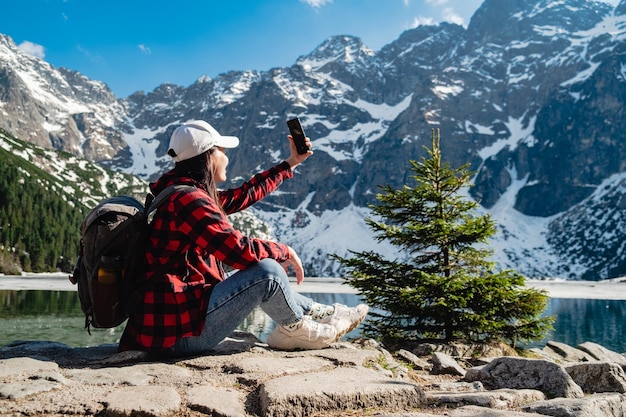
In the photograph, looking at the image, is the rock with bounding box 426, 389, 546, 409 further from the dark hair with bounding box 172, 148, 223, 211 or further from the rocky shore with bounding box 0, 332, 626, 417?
the dark hair with bounding box 172, 148, 223, 211

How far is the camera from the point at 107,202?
366 centimetres

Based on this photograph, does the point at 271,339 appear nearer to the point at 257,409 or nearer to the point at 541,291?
the point at 257,409

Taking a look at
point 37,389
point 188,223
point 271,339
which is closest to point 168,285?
point 188,223

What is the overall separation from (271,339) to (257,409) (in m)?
1.69

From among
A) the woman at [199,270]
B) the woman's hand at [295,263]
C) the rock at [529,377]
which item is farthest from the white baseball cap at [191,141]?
the rock at [529,377]

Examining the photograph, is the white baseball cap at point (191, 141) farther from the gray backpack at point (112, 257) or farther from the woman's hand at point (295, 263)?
the woman's hand at point (295, 263)

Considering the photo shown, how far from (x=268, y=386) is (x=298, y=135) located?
2.84 m

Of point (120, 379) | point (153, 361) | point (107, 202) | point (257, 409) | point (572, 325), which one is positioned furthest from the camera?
point (572, 325)

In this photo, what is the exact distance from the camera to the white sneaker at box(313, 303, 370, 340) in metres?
4.93

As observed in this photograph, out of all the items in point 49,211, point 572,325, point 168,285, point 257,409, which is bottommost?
point 572,325

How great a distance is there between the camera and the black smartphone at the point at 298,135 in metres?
5.07

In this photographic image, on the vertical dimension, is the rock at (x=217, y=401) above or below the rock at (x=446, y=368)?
above

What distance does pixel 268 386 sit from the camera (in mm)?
3252

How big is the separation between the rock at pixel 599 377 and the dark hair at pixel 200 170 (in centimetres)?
425
